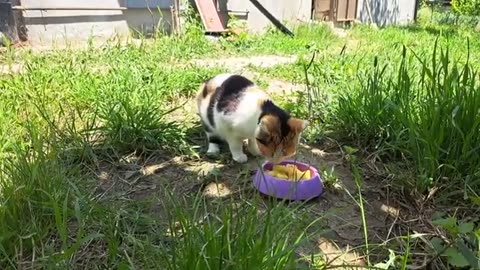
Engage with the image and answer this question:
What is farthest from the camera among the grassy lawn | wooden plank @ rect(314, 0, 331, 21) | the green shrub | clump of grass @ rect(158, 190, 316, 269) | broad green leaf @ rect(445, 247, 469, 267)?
the green shrub

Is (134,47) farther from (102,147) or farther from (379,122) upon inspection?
(379,122)

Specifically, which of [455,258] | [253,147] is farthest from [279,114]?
[455,258]

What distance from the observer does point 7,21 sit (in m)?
5.86

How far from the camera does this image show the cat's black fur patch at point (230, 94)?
8.63 ft

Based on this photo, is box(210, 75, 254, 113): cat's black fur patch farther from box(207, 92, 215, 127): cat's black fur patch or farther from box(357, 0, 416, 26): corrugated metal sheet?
box(357, 0, 416, 26): corrugated metal sheet

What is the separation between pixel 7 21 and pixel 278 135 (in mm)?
5029

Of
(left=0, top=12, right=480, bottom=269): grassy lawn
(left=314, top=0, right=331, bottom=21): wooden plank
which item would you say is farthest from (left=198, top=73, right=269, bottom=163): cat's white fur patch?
(left=314, top=0, right=331, bottom=21): wooden plank

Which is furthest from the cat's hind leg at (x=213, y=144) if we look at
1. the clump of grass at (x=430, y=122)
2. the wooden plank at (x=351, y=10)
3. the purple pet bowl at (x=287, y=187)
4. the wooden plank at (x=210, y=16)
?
the wooden plank at (x=351, y=10)

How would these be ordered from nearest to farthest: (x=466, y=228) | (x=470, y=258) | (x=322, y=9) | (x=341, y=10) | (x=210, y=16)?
(x=470, y=258)
(x=466, y=228)
(x=210, y=16)
(x=322, y=9)
(x=341, y=10)

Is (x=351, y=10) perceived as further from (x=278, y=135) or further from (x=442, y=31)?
→ (x=278, y=135)

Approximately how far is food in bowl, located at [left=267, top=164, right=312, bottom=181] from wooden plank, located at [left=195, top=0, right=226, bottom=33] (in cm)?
517

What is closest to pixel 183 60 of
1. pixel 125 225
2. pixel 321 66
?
pixel 321 66

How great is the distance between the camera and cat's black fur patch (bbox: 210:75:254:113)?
2631 mm

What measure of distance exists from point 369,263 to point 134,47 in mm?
4095
